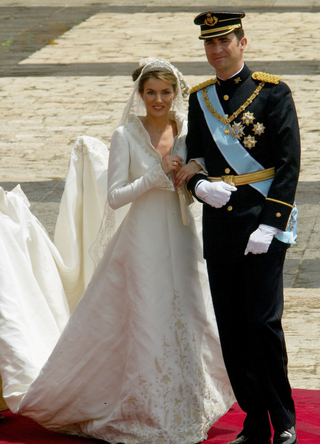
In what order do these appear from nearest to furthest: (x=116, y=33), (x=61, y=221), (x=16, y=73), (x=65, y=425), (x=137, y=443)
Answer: (x=137, y=443) < (x=65, y=425) < (x=61, y=221) < (x=16, y=73) < (x=116, y=33)

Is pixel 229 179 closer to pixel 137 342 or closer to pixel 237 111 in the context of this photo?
pixel 237 111

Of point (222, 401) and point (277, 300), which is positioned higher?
point (277, 300)

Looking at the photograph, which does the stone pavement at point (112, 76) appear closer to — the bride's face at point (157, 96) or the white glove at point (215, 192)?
the white glove at point (215, 192)

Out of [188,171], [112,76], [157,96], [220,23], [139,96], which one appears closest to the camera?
[220,23]

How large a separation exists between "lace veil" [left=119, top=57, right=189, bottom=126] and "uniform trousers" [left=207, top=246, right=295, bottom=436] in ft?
2.35

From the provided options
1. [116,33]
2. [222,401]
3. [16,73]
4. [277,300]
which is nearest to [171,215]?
[277,300]

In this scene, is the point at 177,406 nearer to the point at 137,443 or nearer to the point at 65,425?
the point at 137,443

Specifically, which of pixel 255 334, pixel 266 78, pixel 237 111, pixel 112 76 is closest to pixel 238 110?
pixel 237 111

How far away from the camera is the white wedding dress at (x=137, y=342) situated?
10.5ft

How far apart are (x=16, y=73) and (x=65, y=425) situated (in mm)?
8795

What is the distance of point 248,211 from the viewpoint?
3.00 meters

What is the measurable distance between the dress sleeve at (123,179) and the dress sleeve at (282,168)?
0.46 meters

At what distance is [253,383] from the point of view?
3033 mm

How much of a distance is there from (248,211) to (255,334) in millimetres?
467
